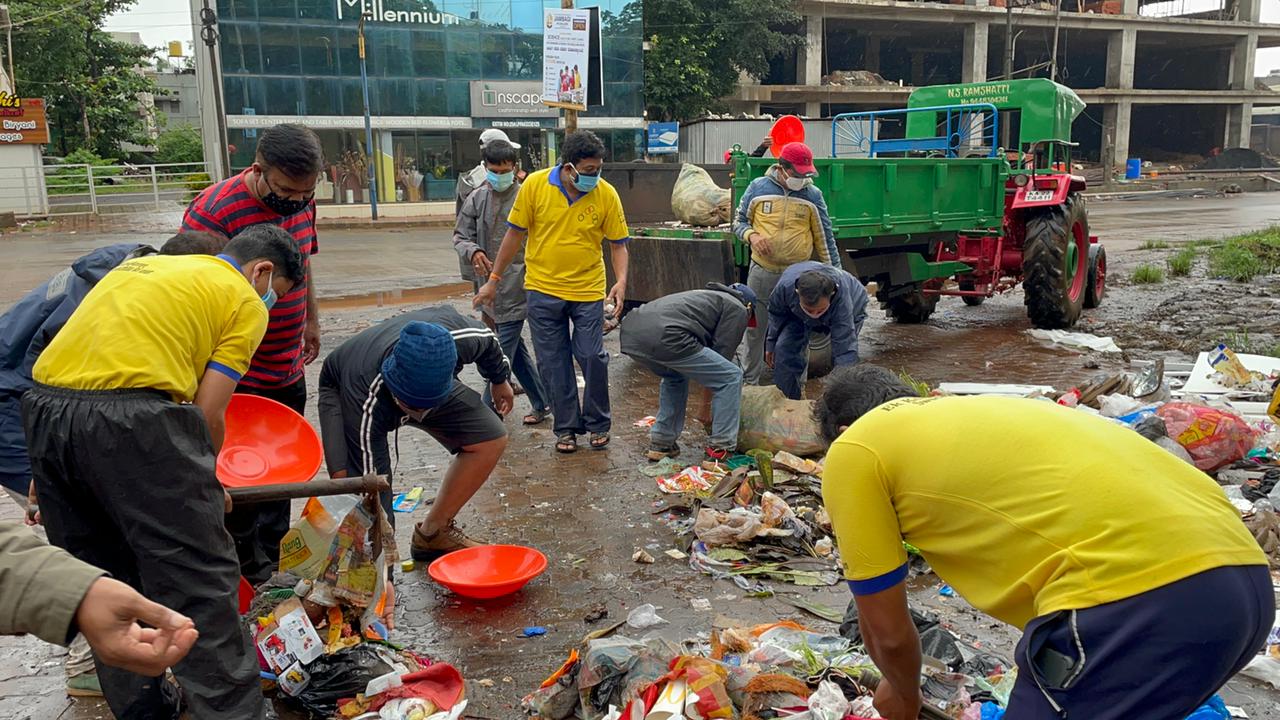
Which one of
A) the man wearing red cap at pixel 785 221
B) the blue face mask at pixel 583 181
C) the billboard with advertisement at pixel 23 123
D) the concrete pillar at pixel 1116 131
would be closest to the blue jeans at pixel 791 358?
the man wearing red cap at pixel 785 221

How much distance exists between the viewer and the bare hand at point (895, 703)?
2389 mm

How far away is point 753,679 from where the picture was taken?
2.98 meters

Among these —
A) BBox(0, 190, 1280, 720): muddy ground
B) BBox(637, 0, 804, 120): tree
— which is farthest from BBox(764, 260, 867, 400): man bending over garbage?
BBox(637, 0, 804, 120): tree

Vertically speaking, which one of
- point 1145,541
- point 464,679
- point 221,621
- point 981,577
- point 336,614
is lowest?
point 464,679

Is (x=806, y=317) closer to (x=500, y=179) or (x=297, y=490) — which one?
(x=500, y=179)

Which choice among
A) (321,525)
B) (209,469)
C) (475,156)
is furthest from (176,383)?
(475,156)

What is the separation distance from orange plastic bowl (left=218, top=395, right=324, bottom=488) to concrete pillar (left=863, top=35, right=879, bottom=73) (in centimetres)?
3554

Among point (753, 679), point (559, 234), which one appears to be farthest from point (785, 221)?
point (753, 679)

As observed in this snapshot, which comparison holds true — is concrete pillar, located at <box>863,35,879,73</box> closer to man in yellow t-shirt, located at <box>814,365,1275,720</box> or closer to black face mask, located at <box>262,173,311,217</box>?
black face mask, located at <box>262,173,311,217</box>

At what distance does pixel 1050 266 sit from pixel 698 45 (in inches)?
890

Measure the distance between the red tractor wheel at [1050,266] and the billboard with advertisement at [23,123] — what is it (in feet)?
79.0

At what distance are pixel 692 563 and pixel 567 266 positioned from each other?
7.17ft

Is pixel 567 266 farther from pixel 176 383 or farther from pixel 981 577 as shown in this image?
pixel 981 577

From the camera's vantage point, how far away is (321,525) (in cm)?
358
